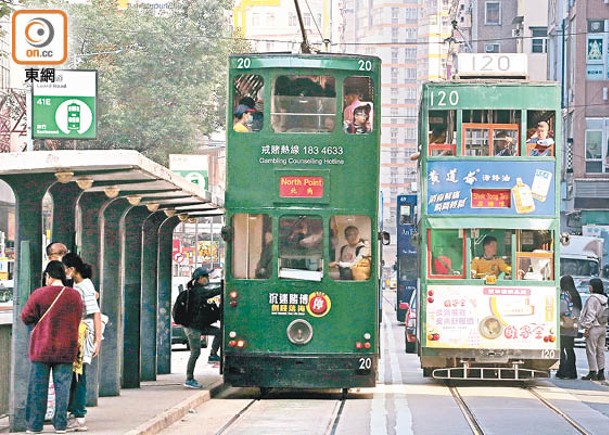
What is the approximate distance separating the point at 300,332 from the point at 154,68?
4041 cm

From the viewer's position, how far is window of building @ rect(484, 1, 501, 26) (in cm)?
9300

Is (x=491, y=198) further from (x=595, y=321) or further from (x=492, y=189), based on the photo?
(x=595, y=321)

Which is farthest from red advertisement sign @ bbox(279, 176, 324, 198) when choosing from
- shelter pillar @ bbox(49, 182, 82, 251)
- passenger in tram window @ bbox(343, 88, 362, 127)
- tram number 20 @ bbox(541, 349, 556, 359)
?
shelter pillar @ bbox(49, 182, 82, 251)

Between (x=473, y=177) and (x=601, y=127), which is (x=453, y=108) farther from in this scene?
(x=601, y=127)

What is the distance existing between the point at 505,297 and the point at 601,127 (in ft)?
→ 136

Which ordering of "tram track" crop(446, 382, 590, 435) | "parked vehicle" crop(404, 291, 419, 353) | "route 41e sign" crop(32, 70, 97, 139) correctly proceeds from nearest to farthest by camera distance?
"tram track" crop(446, 382, 590, 435), "route 41e sign" crop(32, 70, 97, 139), "parked vehicle" crop(404, 291, 419, 353)

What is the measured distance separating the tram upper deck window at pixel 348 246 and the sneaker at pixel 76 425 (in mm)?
6443

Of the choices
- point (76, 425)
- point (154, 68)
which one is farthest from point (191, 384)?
point (154, 68)

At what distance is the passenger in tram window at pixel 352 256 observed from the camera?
20875mm

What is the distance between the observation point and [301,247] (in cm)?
2091

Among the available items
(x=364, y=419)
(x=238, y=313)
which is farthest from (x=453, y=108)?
(x=364, y=419)

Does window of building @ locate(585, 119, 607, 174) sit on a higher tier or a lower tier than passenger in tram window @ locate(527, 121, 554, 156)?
higher

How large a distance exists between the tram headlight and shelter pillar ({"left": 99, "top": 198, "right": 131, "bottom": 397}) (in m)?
2.35

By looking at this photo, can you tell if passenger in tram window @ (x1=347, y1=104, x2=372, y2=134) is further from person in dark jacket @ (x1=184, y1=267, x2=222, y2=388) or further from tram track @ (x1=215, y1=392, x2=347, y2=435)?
tram track @ (x1=215, y1=392, x2=347, y2=435)
